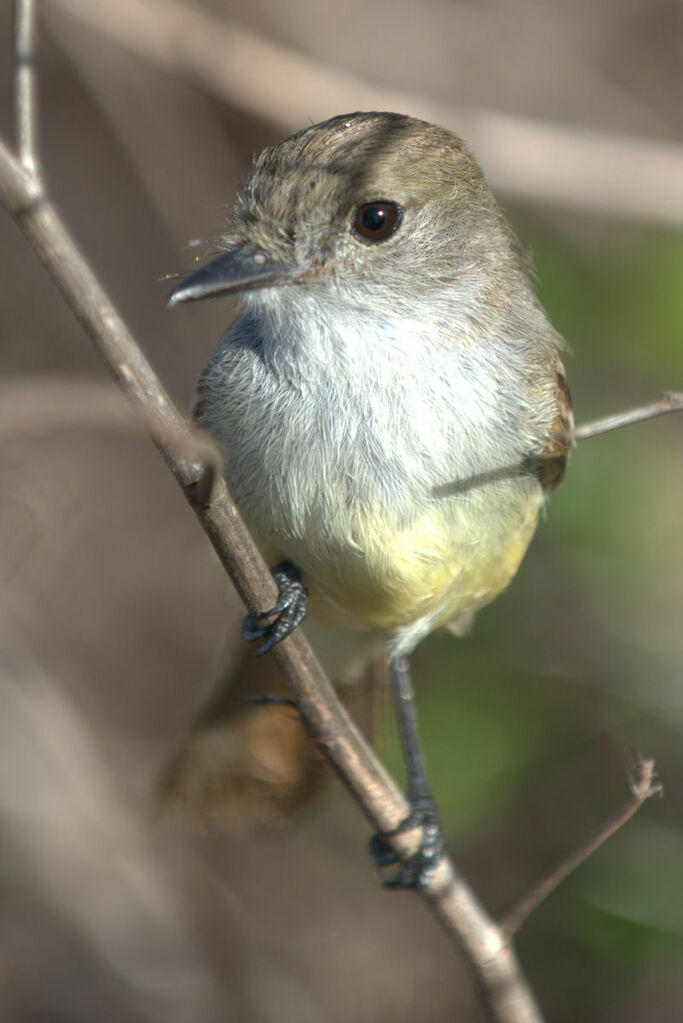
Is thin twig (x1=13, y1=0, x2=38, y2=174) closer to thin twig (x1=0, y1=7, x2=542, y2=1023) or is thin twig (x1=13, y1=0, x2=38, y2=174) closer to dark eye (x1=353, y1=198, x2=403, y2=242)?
thin twig (x1=0, y1=7, x2=542, y2=1023)

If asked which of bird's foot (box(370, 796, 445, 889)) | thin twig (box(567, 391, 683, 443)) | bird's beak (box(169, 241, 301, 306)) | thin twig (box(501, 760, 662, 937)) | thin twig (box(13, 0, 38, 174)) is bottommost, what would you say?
bird's foot (box(370, 796, 445, 889))

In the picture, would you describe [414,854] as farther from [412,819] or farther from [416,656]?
[416,656]

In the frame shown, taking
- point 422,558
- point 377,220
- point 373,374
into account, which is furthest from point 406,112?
point 422,558

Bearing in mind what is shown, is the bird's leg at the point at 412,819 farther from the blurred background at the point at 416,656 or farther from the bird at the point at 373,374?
the blurred background at the point at 416,656

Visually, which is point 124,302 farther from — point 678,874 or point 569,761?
point 678,874

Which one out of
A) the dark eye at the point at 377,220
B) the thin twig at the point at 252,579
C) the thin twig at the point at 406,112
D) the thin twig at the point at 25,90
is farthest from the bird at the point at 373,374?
the thin twig at the point at 406,112

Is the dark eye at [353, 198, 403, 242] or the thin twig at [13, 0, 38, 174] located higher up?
the thin twig at [13, 0, 38, 174]

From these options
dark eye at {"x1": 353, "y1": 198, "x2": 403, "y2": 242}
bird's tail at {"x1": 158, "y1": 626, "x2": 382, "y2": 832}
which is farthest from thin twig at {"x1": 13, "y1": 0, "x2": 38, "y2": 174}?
bird's tail at {"x1": 158, "y1": 626, "x2": 382, "y2": 832}
